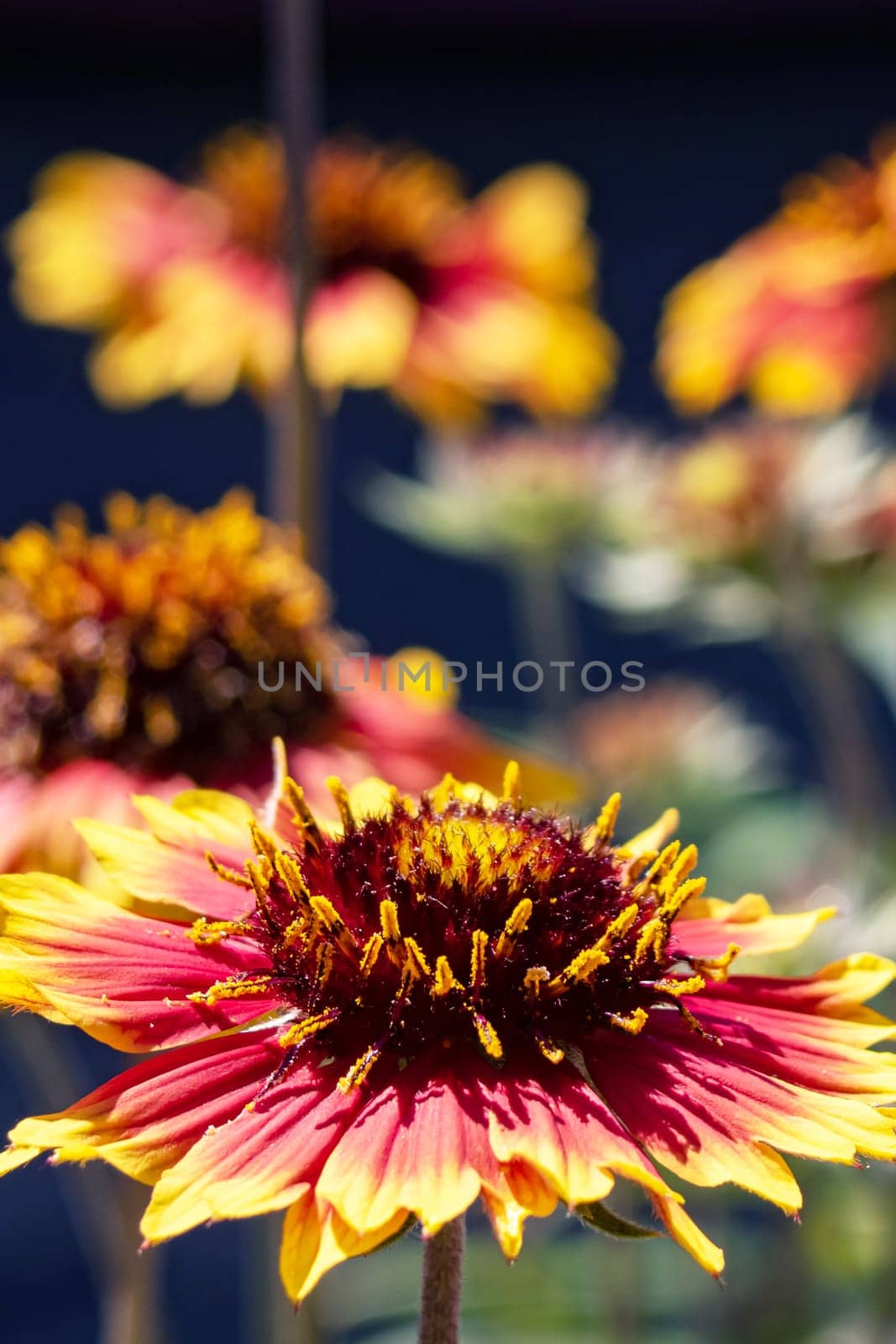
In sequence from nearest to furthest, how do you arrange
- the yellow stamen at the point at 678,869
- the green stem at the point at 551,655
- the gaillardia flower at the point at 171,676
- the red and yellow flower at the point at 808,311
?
1. the yellow stamen at the point at 678,869
2. the gaillardia flower at the point at 171,676
3. the red and yellow flower at the point at 808,311
4. the green stem at the point at 551,655

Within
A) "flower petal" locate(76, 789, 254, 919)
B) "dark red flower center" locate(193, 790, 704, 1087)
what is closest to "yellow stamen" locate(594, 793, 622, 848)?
"dark red flower center" locate(193, 790, 704, 1087)

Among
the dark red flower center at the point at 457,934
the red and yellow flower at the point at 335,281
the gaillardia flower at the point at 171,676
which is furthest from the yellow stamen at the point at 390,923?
the red and yellow flower at the point at 335,281

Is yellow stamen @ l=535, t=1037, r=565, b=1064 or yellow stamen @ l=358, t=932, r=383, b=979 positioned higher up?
yellow stamen @ l=358, t=932, r=383, b=979

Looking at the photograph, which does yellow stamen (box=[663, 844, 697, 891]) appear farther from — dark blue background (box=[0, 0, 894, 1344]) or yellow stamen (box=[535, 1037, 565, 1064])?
dark blue background (box=[0, 0, 894, 1344])

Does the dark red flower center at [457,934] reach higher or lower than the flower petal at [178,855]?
lower

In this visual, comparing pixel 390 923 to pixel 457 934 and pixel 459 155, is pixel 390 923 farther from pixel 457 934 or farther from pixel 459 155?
pixel 459 155

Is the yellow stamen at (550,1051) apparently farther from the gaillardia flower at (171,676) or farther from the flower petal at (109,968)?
the gaillardia flower at (171,676)

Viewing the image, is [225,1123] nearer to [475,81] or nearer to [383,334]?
[383,334]
